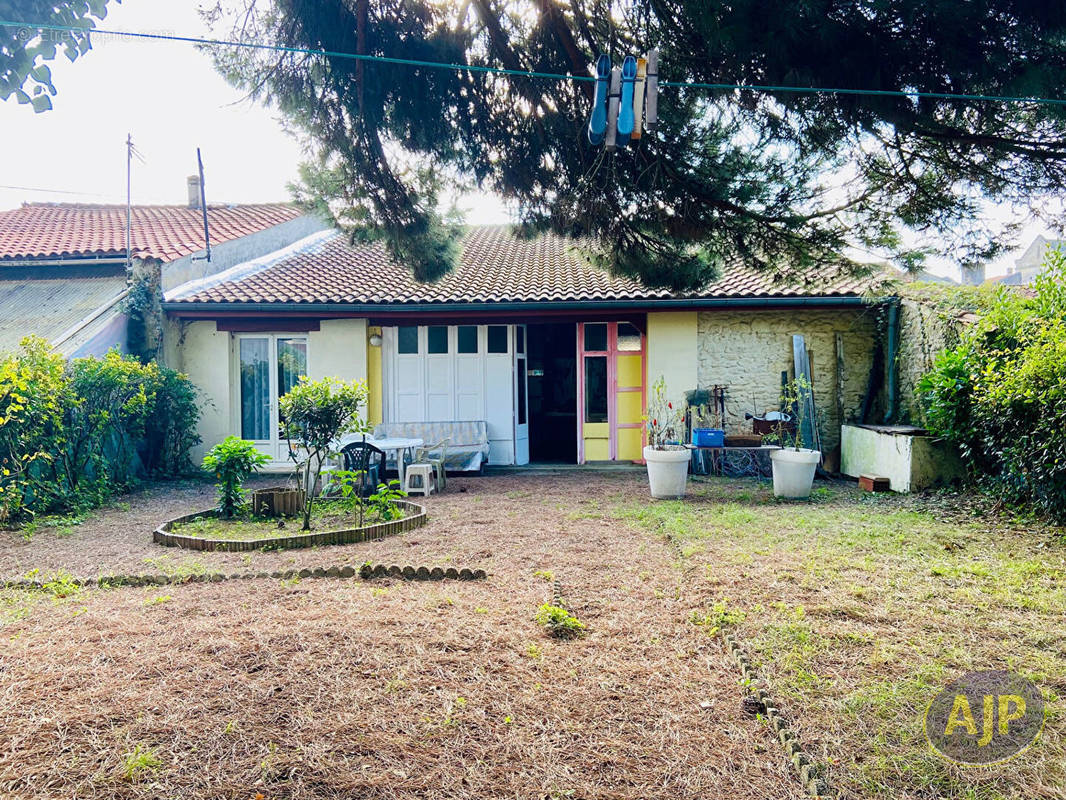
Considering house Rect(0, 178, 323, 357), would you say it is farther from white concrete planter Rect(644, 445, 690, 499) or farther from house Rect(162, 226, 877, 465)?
white concrete planter Rect(644, 445, 690, 499)

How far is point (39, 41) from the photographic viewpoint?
233 centimetres

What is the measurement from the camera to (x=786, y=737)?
278 centimetres

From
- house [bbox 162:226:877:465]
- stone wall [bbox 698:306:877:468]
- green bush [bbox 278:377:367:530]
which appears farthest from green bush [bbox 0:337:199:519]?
stone wall [bbox 698:306:877:468]

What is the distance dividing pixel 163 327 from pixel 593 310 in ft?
23.2

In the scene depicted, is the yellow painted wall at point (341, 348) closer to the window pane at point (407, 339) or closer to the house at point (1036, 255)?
the window pane at point (407, 339)

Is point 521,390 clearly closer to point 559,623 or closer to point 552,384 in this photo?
point 552,384

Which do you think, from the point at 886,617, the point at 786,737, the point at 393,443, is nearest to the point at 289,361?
the point at 393,443

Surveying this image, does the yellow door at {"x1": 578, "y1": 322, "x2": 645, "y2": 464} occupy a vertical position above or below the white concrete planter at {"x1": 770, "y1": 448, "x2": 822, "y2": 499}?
above

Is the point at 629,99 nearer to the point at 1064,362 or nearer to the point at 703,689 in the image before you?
the point at 703,689

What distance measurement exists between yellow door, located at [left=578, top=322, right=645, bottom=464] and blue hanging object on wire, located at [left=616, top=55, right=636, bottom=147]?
7790mm

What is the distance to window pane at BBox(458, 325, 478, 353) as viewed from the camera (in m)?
11.9

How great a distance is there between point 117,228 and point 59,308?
348 centimetres

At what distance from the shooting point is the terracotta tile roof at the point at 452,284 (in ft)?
36.0

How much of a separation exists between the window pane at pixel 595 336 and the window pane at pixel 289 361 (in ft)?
15.9
